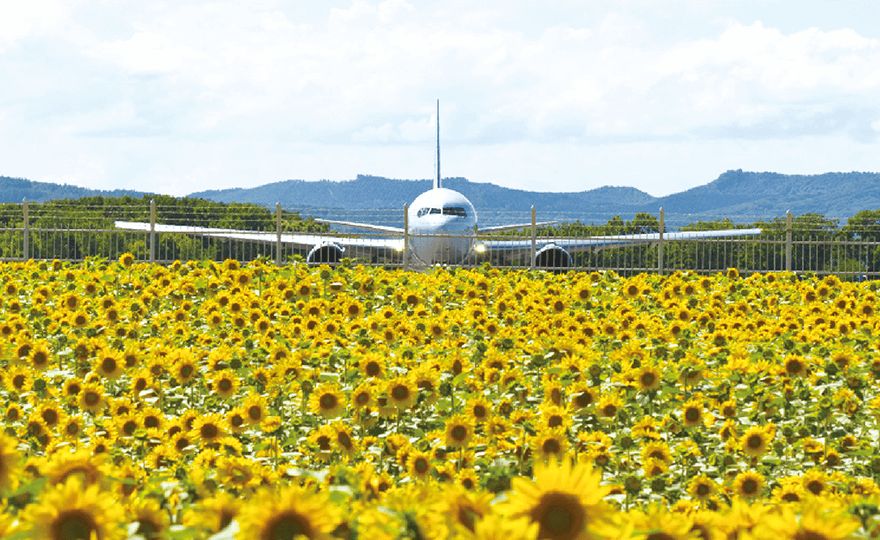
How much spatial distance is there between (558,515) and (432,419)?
7.67 ft

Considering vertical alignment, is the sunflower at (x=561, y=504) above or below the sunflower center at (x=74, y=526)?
above

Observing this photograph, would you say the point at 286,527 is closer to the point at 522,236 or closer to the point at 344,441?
the point at 344,441

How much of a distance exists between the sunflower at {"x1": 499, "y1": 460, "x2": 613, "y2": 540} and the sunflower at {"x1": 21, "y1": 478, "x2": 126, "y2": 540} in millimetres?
745

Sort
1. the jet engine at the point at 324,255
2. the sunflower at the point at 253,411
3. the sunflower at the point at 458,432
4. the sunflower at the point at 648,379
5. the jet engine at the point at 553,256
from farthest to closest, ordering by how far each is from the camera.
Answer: the jet engine at the point at 324,255
the jet engine at the point at 553,256
the sunflower at the point at 648,379
the sunflower at the point at 253,411
the sunflower at the point at 458,432

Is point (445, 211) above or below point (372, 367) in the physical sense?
above

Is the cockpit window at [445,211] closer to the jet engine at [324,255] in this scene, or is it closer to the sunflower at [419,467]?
the jet engine at [324,255]

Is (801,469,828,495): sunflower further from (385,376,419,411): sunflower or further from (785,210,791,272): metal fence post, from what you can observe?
(785,210,791,272): metal fence post

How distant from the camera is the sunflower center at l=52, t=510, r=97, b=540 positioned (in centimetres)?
167

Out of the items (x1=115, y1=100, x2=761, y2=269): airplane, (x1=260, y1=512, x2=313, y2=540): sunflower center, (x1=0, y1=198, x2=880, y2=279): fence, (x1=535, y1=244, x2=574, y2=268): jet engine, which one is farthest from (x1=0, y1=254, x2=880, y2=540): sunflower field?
(x1=115, y1=100, x2=761, y2=269): airplane

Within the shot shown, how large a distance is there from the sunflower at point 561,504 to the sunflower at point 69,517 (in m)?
0.74

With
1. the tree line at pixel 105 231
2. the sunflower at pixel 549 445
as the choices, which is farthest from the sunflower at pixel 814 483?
the tree line at pixel 105 231

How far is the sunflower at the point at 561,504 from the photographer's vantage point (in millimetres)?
1600

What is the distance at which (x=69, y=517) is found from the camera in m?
1.68

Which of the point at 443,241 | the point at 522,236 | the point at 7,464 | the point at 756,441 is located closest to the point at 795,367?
the point at 756,441
